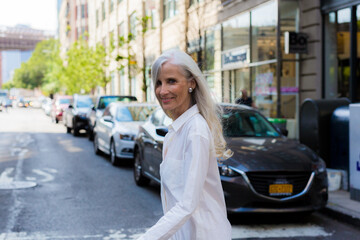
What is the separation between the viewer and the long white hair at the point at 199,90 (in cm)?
217

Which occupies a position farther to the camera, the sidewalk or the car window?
the car window

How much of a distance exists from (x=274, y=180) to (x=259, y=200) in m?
0.34

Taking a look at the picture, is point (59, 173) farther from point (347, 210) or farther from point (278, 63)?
point (278, 63)

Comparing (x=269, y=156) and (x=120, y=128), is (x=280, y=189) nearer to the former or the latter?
(x=269, y=156)

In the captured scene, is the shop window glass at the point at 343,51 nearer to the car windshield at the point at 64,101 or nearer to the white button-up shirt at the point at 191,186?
the white button-up shirt at the point at 191,186

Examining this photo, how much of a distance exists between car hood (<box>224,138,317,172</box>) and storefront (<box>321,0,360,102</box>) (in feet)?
20.9

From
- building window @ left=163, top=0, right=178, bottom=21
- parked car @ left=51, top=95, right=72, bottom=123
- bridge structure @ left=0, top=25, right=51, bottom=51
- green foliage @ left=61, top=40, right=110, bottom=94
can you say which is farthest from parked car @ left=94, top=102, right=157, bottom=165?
bridge structure @ left=0, top=25, right=51, bottom=51

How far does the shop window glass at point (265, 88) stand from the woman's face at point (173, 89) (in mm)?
A: 13805

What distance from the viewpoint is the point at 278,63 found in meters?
14.9

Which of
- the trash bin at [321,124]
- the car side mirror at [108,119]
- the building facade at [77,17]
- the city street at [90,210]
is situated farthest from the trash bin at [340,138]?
the building facade at [77,17]

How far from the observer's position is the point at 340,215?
22.4 feet

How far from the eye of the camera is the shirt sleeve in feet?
6.25

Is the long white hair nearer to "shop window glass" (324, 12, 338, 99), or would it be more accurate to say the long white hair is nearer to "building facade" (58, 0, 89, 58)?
"shop window glass" (324, 12, 338, 99)

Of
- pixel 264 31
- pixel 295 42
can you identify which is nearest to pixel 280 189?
pixel 295 42
